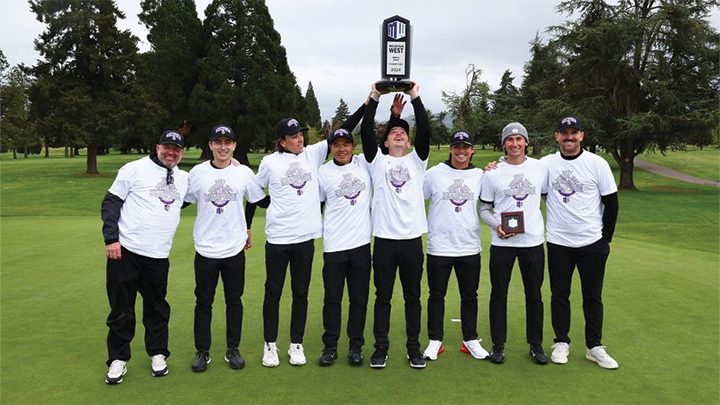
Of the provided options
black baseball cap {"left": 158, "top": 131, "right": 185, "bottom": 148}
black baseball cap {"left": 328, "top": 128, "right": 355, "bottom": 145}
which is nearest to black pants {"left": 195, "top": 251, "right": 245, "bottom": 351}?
black baseball cap {"left": 158, "top": 131, "right": 185, "bottom": 148}

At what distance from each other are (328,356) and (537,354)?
1901 millimetres

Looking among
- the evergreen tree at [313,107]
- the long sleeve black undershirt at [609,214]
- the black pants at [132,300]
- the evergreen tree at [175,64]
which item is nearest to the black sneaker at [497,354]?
the long sleeve black undershirt at [609,214]

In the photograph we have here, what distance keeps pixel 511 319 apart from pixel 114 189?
4.29 m

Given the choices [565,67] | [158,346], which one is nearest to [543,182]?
[158,346]

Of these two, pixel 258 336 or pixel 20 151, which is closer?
pixel 258 336

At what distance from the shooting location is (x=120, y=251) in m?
4.11

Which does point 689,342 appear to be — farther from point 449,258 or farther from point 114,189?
point 114,189

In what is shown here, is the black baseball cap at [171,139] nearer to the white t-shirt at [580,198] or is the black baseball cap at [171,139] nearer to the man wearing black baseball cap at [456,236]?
the man wearing black baseball cap at [456,236]

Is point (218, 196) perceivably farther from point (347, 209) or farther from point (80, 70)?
point (80, 70)

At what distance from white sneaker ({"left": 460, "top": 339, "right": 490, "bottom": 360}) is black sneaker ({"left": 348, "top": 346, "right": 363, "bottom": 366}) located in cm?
101

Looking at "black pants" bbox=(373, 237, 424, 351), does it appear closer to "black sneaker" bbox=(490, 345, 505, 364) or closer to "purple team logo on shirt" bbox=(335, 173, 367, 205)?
"purple team logo on shirt" bbox=(335, 173, 367, 205)

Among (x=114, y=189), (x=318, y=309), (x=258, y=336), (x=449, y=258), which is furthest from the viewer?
(x=318, y=309)

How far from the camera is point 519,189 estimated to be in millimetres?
4504

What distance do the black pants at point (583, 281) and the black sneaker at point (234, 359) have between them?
2.92m
